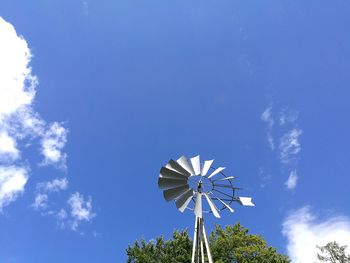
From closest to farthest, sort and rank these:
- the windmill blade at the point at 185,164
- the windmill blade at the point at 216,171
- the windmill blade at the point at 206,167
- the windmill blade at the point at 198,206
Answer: the windmill blade at the point at 198,206 < the windmill blade at the point at 185,164 < the windmill blade at the point at 206,167 < the windmill blade at the point at 216,171

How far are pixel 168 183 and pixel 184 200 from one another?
34.1 inches

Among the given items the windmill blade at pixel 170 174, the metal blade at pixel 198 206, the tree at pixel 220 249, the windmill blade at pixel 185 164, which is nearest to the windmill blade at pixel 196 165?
the windmill blade at pixel 185 164

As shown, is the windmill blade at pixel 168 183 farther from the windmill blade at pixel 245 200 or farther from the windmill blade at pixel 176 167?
the windmill blade at pixel 245 200

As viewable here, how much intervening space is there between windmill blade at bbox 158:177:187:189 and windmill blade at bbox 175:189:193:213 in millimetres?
389

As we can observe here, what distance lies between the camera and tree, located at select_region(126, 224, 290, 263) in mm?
25125

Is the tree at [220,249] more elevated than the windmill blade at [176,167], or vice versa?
the tree at [220,249]

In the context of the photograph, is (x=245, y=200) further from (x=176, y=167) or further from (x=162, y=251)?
(x=162, y=251)

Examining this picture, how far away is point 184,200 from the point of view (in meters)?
12.2

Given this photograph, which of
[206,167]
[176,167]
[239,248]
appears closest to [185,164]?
[176,167]

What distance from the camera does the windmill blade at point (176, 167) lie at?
12.5 metres

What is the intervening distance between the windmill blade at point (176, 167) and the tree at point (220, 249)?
14.6m

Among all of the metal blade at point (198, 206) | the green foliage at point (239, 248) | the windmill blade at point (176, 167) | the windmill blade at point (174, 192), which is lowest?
the metal blade at point (198, 206)

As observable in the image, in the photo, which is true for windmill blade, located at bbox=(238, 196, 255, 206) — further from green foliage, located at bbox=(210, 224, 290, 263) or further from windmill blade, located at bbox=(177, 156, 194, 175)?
green foliage, located at bbox=(210, 224, 290, 263)

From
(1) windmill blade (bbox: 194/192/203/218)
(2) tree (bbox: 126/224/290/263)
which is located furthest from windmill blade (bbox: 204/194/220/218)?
(2) tree (bbox: 126/224/290/263)
